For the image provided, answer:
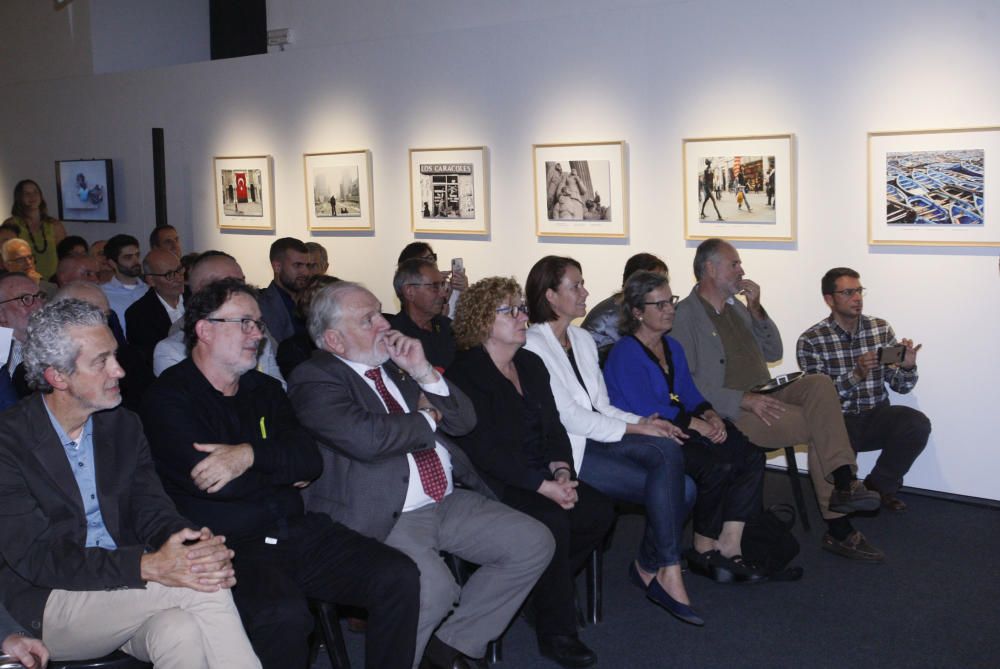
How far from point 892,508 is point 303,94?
20.2 ft

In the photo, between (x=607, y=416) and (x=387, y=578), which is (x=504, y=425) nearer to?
(x=607, y=416)

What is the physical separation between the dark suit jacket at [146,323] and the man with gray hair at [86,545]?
293 cm

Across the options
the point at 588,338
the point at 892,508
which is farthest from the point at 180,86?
the point at 892,508

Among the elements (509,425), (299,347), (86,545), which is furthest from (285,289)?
(86,545)

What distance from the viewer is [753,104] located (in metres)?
6.63

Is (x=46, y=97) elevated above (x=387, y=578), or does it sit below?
above

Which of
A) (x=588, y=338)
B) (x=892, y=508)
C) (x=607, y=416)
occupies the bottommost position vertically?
(x=892, y=508)

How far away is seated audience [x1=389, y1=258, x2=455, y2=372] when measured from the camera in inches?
226

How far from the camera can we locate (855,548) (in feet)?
17.1

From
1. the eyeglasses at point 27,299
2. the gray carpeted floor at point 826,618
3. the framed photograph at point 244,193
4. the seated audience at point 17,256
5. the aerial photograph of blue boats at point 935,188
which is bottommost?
the gray carpeted floor at point 826,618

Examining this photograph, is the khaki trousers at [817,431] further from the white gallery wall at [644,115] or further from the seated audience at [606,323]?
the white gallery wall at [644,115]

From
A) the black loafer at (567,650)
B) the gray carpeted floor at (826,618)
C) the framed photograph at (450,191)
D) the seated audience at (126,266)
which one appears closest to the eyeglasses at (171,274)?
the seated audience at (126,266)

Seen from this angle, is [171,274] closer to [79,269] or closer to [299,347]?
[79,269]

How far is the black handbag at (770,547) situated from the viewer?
494 cm
